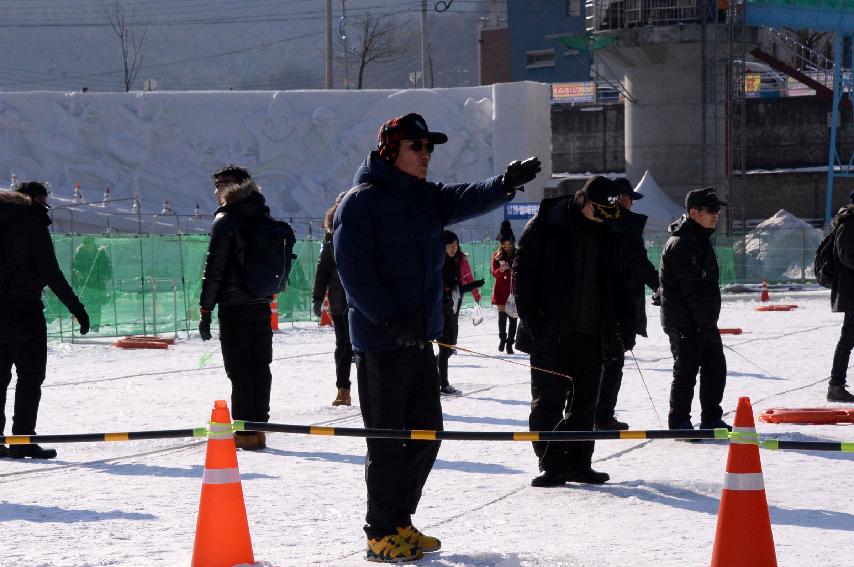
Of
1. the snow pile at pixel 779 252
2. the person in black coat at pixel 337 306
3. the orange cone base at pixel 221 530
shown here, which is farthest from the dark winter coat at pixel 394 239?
the snow pile at pixel 779 252

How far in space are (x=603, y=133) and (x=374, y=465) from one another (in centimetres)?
5195

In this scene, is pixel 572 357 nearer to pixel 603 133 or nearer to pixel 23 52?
pixel 603 133

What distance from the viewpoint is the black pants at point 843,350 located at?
1100cm

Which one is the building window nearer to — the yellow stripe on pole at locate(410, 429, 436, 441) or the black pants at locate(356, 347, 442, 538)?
the black pants at locate(356, 347, 442, 538)

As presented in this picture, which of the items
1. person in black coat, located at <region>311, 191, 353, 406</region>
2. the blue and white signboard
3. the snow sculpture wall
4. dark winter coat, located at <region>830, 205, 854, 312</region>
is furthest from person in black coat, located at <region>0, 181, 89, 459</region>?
the snow sculpture wall

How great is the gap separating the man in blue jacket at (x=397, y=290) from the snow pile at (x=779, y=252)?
34.7m

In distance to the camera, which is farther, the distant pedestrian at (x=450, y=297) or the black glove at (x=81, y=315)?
the distant pedestrian at (x=450, y=297)

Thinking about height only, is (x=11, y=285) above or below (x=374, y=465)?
above

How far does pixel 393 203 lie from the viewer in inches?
231

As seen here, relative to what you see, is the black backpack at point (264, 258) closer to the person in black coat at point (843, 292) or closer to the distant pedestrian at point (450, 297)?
the distant pedestrian at point (450, 297)

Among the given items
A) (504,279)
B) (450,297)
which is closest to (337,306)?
(450,297)

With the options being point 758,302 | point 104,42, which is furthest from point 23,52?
point 758,302

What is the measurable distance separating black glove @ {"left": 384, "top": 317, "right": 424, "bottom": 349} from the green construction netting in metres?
14.4

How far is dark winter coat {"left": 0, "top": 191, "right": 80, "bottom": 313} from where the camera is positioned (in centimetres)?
858
